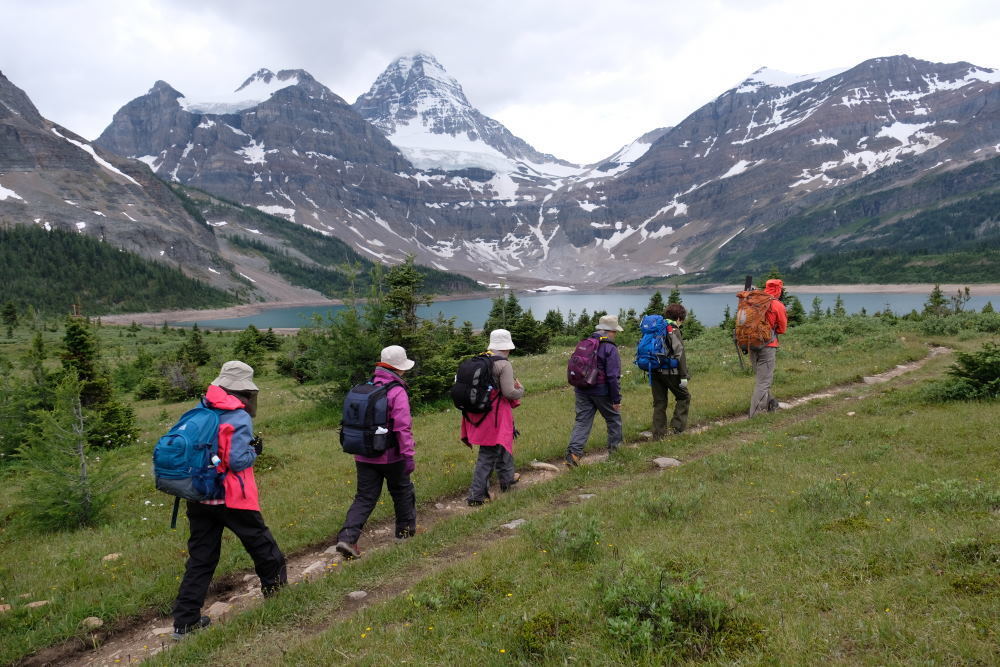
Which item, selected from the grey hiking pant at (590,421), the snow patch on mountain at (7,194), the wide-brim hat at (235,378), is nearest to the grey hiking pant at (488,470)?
the grey hiking pant at (590,421)

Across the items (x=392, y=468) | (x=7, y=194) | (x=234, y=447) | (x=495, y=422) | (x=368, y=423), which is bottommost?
(x=392, y=468)

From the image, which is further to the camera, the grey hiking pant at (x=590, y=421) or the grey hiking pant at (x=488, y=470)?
the grey hiking pant at (x=590, y=421)

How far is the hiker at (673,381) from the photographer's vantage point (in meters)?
11.1

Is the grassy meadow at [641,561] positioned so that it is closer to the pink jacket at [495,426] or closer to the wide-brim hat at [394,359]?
the pink jacket at [495,426]

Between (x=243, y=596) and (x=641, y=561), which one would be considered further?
(x=243, y=596)

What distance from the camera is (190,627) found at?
588 cm

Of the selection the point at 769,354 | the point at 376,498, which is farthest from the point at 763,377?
the point at 376,498

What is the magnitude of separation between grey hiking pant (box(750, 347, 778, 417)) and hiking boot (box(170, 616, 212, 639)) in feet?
39.3

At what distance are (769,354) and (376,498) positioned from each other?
9829mm

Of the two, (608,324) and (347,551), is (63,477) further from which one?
(608,324)

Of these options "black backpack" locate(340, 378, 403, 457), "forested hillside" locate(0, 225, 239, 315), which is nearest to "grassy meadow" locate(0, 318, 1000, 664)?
"black backpack" locate(340, 378, 403, 457)

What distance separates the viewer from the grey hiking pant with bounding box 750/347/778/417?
41.3ft

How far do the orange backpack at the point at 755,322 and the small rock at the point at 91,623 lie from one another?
41.7 feet

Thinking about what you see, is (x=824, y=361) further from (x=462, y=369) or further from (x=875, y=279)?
(x=875, y=279)
